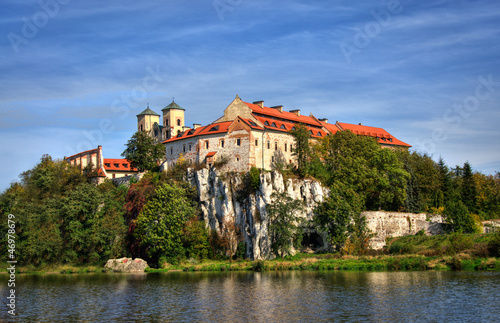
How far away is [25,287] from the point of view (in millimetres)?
47875

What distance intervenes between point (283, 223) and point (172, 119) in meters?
60.9

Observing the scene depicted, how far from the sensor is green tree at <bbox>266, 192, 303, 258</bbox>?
6312cm

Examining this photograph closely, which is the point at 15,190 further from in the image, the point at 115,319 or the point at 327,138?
the point at 115,319

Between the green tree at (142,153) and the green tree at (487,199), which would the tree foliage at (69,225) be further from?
the green tree at (487,199)

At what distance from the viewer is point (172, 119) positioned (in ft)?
387

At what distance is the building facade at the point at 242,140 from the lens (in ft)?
237

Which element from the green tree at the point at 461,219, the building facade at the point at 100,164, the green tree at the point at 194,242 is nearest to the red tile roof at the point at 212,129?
the green tree at the point at 194,242

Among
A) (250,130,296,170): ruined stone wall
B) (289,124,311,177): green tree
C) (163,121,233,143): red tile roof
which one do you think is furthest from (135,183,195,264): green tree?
(289,124,311,177): green tree

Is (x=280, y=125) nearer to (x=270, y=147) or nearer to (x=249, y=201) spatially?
(x=270, y=147)

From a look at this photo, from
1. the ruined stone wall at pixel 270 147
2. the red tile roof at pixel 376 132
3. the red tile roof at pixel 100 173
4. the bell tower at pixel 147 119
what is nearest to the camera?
the ruined stone wall at pixel 270 147

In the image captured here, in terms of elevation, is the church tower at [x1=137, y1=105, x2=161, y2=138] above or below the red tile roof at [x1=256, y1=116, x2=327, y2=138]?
above

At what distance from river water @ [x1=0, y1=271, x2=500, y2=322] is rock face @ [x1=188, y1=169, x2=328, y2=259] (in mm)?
13791

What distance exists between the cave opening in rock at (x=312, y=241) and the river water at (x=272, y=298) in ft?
51.0

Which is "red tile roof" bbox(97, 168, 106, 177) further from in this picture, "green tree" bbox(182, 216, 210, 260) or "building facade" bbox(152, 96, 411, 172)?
"green tree" bbox(182, 216, 210, 260)
